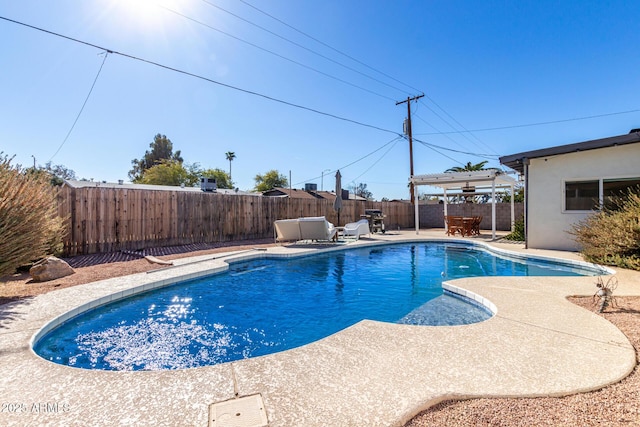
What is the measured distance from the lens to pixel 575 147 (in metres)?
8.36

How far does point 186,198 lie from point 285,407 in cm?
1019

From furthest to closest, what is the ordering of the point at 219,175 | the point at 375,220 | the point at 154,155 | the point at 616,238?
1. the point at 154,155
2. the point at 219,175
3. the point at 375,220
4. the point at 616,238

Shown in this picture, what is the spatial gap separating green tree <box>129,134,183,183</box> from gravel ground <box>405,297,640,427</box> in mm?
53310

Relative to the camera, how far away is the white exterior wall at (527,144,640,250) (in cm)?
809

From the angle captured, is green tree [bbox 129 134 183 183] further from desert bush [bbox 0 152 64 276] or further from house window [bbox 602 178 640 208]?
house window [bbox 602 178 640 208]

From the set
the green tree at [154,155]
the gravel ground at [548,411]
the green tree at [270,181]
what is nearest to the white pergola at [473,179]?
the gravel ground at [548,411]

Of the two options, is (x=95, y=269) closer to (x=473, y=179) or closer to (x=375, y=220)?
(x=375, y=220)

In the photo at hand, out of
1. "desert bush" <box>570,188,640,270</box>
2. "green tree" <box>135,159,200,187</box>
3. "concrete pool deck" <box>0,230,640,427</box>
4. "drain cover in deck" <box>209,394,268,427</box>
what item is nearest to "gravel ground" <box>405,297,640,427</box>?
"concrete pool deck" <box>0,230,640,427</box>

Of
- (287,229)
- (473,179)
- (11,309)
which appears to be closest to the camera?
(11,309)

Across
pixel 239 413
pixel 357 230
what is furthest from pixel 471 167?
pixel 239 413

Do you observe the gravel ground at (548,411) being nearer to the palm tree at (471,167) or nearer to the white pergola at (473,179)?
the white pergola at (473,179)

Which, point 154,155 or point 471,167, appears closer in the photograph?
point 471,167

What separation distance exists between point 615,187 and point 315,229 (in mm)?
8678

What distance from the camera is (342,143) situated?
22.2 metres
